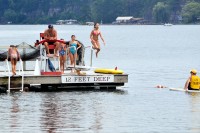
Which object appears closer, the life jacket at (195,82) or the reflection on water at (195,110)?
the reflection on water at (195,110)

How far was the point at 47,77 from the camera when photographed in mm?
34375

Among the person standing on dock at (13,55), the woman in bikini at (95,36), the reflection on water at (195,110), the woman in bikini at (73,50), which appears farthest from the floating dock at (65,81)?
the reflection on water at (195,110)

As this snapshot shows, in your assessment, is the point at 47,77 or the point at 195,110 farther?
the point at 47,77

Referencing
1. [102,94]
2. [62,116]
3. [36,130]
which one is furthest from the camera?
[102,94]

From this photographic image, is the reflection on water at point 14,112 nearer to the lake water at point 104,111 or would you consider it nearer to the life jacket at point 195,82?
the lake water at point 104,111

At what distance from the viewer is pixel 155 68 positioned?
56.3 metres

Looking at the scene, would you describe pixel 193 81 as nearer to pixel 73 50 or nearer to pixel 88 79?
pixel 88 79

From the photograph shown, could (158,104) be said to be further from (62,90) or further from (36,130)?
(36,130)

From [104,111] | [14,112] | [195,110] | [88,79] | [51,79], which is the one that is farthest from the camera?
[88,79]

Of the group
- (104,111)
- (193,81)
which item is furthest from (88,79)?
(104,111)

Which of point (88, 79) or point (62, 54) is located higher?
point (62, 54)

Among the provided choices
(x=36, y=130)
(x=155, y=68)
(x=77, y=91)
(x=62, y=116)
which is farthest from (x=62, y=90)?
(x=155, y=68)

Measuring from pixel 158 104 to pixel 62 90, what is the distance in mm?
5099

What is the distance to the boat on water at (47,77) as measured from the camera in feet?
112
